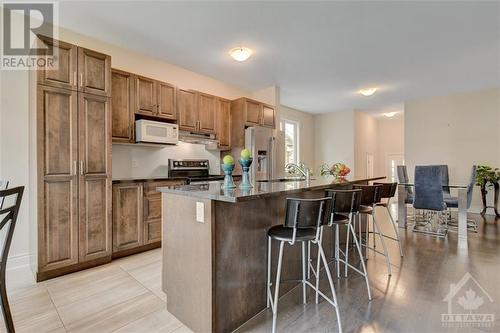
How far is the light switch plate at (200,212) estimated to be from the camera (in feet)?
5.30

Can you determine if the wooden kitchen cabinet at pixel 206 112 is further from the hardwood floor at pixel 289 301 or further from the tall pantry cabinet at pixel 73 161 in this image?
the hardwood floor at pixel 289 301

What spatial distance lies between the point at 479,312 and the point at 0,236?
4.47 m

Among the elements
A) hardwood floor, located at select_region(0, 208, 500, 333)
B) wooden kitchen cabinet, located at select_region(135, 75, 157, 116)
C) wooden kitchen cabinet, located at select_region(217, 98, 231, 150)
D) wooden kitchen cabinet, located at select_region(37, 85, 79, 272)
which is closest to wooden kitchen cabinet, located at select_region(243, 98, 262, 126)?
wooden kitchen cabinet, located at select_region(217, 98, 231, 150)

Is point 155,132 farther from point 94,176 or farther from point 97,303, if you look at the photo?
point 97,303

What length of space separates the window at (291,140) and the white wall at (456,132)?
304cm

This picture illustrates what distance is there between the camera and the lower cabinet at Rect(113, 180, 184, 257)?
3.03 metres

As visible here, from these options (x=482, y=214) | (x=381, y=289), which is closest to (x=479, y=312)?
(x=381, y=289)

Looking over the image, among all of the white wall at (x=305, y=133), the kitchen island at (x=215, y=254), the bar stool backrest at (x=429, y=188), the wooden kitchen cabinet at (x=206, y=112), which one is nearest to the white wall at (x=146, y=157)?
the wooden kitchen cabinet at (x=206, y=112)

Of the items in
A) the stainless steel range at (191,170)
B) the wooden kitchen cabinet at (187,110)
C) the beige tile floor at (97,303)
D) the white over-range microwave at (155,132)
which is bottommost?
the beige tile floor at (97,303)

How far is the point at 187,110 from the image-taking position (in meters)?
4.10

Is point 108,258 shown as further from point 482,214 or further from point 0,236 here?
point 482,214

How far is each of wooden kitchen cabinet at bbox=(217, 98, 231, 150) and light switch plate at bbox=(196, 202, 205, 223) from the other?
309 centimetres

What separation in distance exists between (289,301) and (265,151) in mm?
3179

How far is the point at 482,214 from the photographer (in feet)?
17.7
